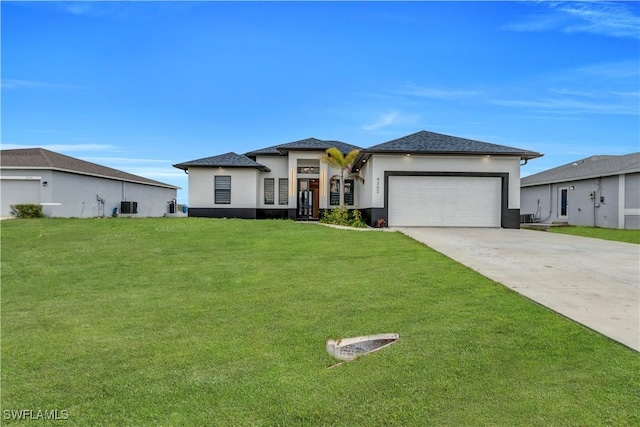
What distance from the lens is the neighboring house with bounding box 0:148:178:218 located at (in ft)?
66.4

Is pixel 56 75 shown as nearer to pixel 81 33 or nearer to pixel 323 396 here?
pixel 81 33

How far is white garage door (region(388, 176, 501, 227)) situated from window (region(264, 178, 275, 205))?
9.26 m

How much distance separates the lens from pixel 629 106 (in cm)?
1941

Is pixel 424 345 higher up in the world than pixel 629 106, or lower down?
lower down

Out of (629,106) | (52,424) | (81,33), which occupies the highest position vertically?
(81,33)

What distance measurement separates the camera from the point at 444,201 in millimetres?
16656

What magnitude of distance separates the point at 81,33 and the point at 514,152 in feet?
63.6

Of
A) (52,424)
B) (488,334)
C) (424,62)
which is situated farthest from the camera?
(424,62)

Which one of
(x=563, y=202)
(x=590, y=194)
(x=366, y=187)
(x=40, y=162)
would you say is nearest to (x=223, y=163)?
(x=366, y=187)

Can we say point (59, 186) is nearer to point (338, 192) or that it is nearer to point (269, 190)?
point (269, 190)

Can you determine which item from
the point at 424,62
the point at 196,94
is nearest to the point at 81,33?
the point at 196,94

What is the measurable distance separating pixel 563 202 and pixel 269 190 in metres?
20.0

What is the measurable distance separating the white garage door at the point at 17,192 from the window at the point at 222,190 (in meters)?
9.98

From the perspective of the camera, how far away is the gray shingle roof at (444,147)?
53.3ft
